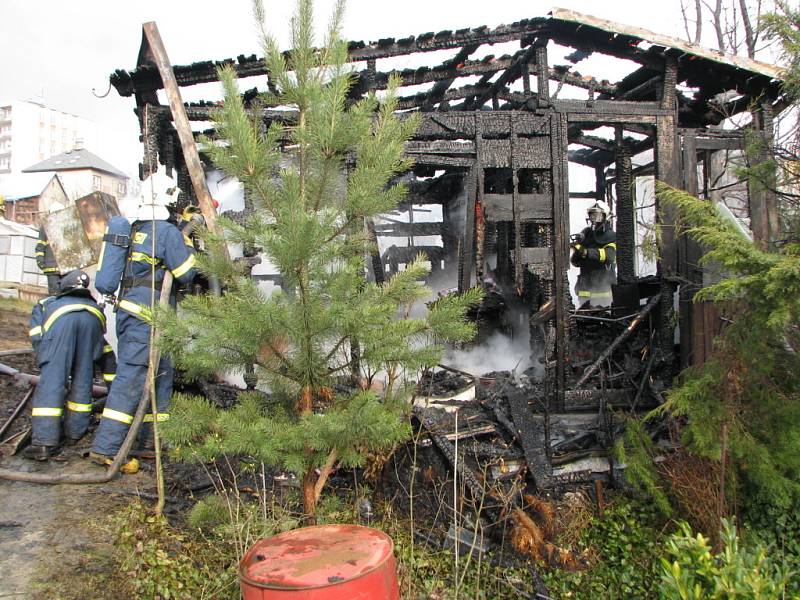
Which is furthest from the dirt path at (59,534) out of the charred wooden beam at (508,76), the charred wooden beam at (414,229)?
the charred wooden beam at (414,229)

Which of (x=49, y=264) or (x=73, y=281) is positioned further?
(x=49, y=264)

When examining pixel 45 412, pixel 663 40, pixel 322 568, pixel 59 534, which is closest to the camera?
pixel 322 568

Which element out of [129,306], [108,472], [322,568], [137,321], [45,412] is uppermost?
[129,306]

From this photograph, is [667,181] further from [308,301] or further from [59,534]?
[59,534]

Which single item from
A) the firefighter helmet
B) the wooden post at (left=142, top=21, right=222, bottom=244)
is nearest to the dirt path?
the firefighter helmet

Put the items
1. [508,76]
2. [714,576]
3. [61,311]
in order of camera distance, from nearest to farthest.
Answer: [714,576], [61,311], [508,76]

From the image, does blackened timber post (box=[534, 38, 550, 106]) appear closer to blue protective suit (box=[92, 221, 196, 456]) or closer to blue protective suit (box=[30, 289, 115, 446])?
blue protective suit (box=[92, 221, 196, 456])

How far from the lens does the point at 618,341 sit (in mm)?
7844

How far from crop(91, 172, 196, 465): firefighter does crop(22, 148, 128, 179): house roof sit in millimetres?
51296

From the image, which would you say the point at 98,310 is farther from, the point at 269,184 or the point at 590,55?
the point at 590,55

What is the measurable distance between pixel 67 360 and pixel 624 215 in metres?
8.70

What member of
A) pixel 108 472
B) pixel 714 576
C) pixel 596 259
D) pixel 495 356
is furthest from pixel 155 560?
pixel 596 259

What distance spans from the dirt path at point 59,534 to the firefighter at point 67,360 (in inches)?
10.6

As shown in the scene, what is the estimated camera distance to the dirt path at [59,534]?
12.7 feet
